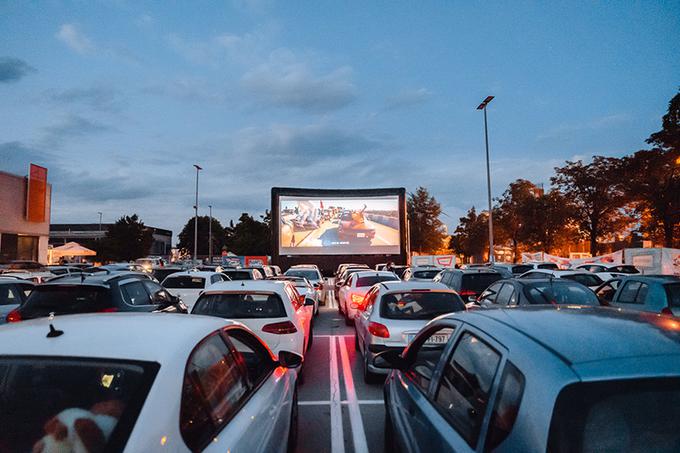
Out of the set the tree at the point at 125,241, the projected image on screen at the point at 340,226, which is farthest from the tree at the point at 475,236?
the tree at the point at 125,241

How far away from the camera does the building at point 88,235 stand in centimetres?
9494

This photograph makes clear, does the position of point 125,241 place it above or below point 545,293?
above

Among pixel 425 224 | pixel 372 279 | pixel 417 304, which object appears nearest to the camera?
pixel 417 304

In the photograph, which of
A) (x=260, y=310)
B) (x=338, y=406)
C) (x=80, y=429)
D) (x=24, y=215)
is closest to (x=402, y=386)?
(x=80, y=429)

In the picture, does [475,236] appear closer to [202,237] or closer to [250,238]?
[250,238]

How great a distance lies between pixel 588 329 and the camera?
7.68 ft

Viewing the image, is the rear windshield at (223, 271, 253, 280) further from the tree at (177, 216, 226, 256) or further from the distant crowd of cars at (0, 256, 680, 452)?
the tree at (177, 216, 226, 256)

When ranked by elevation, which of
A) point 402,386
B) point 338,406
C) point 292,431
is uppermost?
point 402,386

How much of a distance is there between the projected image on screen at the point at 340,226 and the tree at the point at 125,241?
2943 cm

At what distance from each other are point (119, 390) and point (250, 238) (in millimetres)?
86158

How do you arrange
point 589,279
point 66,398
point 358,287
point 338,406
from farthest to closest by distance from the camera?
point 589,279, point 358,287, point 338,406, point 66,398

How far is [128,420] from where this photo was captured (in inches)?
75.7

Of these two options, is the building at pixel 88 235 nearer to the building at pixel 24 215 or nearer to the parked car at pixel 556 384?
the building at pixel 24 215

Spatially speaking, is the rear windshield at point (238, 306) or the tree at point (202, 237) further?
the tree at point (202, 237)
